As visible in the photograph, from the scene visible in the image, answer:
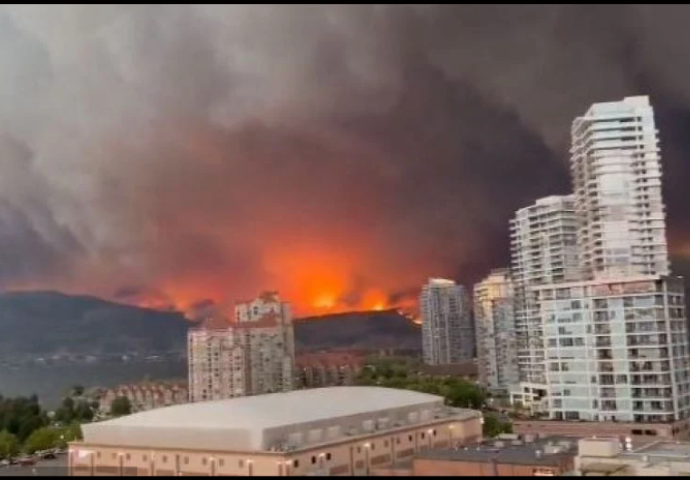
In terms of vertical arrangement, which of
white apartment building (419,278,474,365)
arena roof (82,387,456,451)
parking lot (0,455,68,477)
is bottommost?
parking lot (0,455,68,477)

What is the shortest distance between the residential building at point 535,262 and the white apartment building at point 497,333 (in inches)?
16.3

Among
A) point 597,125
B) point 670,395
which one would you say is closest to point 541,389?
point 670,395

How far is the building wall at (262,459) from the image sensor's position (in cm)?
542

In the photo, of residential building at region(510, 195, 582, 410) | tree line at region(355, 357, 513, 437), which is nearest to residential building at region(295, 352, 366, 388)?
tree line at region(355, 357, 513, 437)

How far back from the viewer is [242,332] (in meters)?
15.4

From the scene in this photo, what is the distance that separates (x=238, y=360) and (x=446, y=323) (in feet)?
20.8

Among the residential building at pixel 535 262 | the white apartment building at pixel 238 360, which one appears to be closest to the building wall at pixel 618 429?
the residential building at pixel 535 262

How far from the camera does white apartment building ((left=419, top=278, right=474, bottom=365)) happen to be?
1928 centimetres

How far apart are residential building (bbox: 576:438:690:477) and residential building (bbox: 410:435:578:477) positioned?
0.13m

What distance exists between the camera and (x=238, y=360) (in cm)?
1502

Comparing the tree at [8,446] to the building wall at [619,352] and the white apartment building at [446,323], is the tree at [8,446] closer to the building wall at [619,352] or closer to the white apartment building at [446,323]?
the building wall at [619,352]

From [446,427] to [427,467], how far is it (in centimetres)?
212

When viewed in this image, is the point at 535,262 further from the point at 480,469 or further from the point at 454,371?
the point at 480,469

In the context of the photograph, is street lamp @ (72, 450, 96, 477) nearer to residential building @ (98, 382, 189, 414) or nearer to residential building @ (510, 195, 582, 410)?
residential building @ (510, 195, 582, 410)
